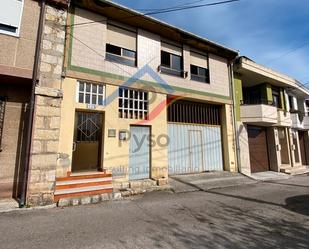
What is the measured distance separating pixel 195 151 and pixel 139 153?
3360mm

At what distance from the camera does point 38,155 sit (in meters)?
Result: 5.57

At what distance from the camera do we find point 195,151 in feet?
31.9

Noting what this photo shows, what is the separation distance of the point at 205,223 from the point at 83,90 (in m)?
5.70

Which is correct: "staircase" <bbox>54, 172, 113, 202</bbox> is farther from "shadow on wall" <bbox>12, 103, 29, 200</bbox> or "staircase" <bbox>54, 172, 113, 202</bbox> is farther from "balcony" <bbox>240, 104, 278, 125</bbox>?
"balcony" <bbox>240, 104, 278, 125</bbox>

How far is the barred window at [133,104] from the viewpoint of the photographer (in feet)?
25.0

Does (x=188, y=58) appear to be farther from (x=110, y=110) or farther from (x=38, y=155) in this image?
(x=38, y=155)

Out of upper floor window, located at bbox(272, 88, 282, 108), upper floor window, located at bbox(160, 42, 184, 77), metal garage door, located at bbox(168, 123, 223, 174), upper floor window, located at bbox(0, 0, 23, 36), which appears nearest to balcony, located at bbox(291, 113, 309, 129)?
upper floor window, located at bbox(272, 88, 282, 108)

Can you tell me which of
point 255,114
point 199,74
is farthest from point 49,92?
point 255,114

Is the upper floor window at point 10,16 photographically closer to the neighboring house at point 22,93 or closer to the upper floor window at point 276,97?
the neighboring house at point 22,93

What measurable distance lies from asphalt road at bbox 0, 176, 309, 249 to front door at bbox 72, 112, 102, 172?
71.0 inches

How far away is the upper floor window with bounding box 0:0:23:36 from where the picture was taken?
5.62 meters

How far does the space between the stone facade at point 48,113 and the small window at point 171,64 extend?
4445 mm

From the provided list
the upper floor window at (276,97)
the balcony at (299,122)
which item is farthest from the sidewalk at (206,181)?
the balcony at (299,122)

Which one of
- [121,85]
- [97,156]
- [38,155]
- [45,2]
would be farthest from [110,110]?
[45,2]
